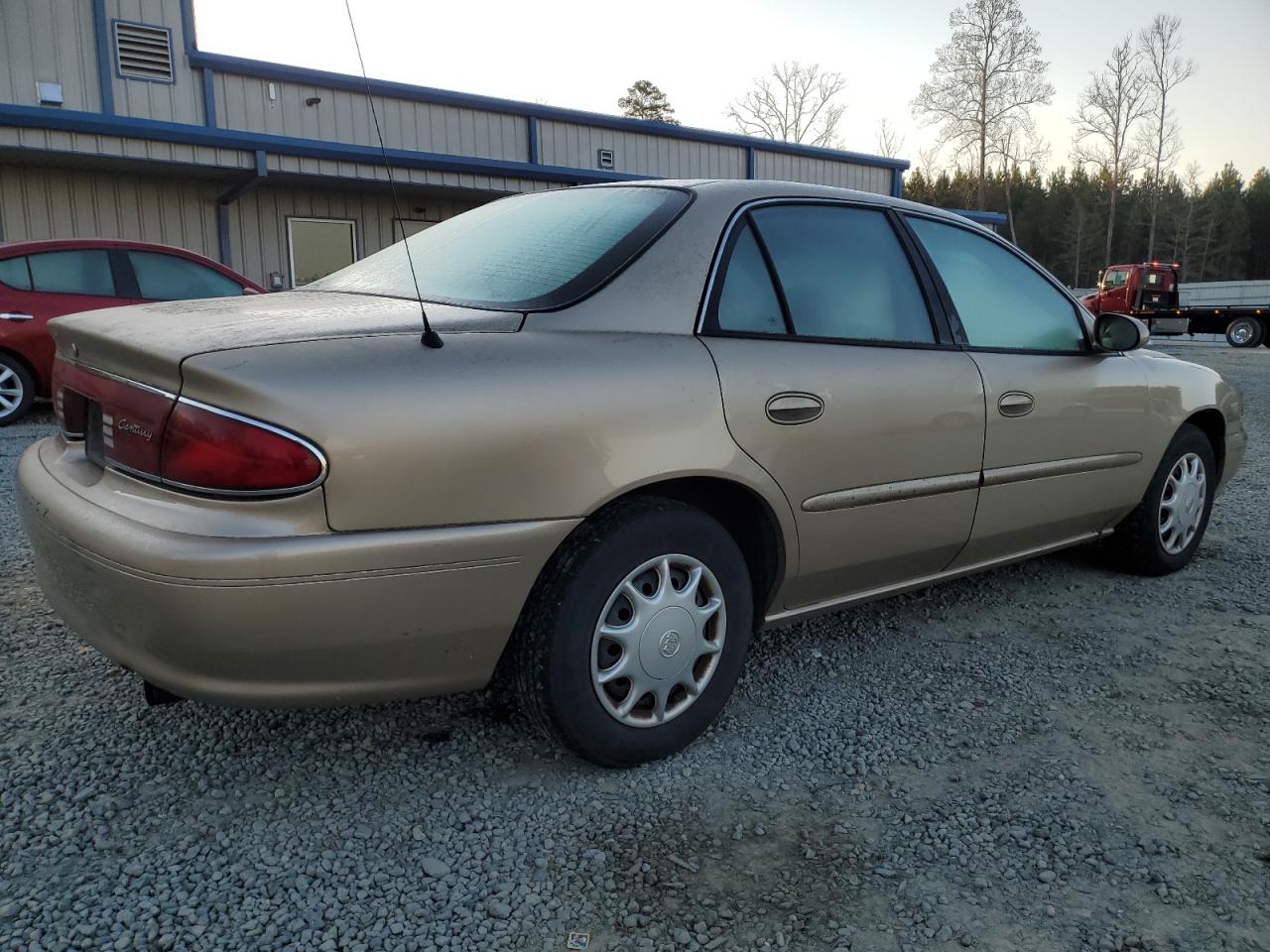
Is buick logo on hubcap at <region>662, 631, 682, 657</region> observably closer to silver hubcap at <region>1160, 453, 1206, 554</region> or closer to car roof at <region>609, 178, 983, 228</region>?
car roof at <region>609, 178, 983, 228</region>

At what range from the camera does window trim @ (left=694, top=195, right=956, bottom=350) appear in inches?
96.7

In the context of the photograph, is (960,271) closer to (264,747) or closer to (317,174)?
Answer: (264,747)

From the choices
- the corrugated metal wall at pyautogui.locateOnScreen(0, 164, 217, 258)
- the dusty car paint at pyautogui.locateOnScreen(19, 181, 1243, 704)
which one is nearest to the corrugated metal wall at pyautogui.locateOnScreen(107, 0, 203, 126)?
the corrugated metal wall at pyautogui.locateOnScreen(0, 164, 217, 258)

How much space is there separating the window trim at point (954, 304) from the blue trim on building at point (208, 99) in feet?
43.6

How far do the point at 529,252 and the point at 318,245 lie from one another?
12.2 m

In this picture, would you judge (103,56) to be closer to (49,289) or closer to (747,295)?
(49,289)

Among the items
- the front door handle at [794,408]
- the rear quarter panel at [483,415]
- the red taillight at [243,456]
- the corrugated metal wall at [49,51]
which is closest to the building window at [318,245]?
the corrugated metal wall at [49,51]

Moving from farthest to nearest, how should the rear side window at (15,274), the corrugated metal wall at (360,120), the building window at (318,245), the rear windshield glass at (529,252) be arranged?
the corrugated metal wall at (360,120) < the building window at (318,245) < the rear side window at (15,274) < the rear windshield glass at (529,252)

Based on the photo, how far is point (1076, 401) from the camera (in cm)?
338

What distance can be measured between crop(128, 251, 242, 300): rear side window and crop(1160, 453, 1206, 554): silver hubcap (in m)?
7.13

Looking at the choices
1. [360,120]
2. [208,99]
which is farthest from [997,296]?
[360,120]

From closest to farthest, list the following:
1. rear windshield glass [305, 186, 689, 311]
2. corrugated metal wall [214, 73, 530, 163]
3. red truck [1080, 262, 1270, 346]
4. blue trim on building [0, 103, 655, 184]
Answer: rear windshield glass [305, 186, 689, 311] → blue trim on building [0, 103, 655, 184] → corrugated metal wall [214, 73, 530, 163] → red truck [1080, 262, 1270, 346]

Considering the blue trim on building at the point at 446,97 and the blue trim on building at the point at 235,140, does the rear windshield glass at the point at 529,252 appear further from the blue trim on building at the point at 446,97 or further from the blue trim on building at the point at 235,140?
the blue trim on building at the point at 446,97

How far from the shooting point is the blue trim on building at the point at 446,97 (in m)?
13.7
